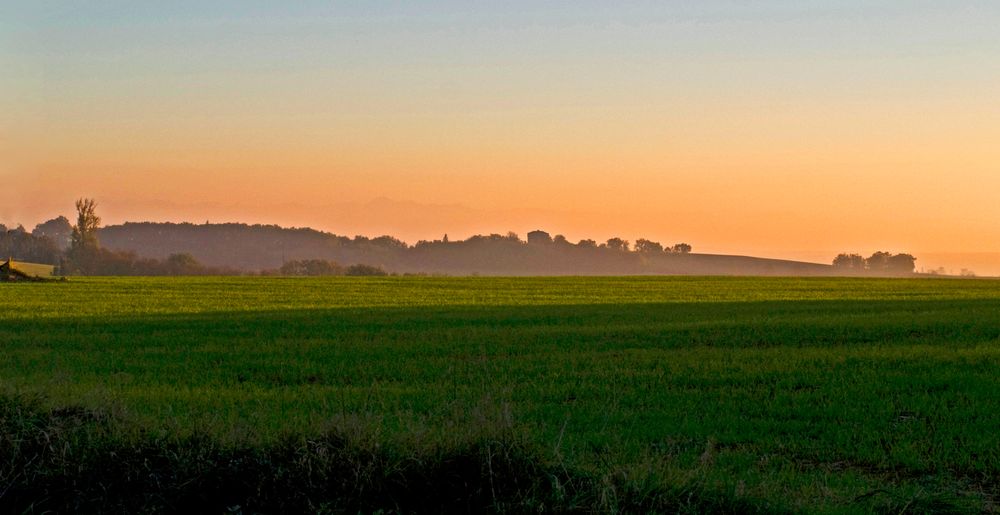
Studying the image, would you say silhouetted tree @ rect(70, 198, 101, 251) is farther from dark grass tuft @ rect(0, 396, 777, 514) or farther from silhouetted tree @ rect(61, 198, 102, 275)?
dark grass tuft @ rect(0, 396, 777, 514)

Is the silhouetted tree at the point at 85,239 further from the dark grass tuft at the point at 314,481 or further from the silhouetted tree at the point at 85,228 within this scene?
the dark grass tuft at the point at 314,481

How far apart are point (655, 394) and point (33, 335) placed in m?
18.4

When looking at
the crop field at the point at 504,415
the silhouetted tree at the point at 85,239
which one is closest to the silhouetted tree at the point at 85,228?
the silhouetted tree at the point at 85,239

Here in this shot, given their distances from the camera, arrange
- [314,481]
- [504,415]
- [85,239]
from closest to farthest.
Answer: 1. [314,481]
2. [504,415]
3. [85,239]

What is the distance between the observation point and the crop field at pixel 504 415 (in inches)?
295

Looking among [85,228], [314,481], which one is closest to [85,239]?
[85,228]

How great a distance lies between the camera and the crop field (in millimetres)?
7484

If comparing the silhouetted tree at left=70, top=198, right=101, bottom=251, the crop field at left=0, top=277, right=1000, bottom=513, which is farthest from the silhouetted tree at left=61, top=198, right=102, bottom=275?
the crop field at left=0, top=277, right=1000, bottom=513

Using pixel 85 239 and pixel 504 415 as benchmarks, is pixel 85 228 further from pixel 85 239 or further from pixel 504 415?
pixel 504 415

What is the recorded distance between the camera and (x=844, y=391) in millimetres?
14016

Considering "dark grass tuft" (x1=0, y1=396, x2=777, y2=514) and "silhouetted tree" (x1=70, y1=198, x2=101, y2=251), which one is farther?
"silhouetted tree" (x1=70, y1=198, x2=101, y2=251)

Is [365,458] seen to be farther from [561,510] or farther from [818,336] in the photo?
[818,336]

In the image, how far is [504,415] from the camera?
25.8 feet

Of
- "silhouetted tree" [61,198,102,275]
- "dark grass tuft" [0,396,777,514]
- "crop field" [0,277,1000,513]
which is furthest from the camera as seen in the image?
"silhouetted tree" [61,198,102,275]
